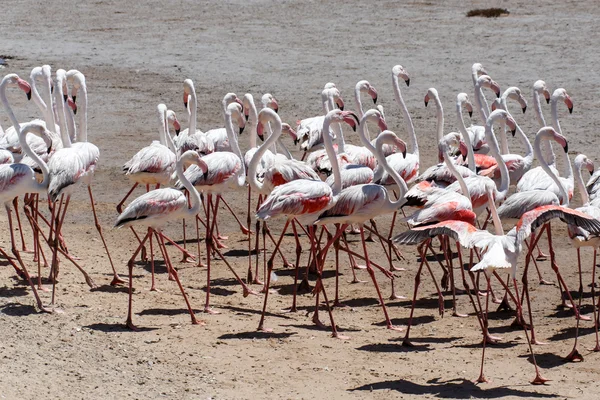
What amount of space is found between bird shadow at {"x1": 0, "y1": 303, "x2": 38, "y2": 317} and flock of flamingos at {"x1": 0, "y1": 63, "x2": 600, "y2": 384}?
0.32 feet

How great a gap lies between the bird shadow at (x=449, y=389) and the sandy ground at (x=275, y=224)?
21 millimetres

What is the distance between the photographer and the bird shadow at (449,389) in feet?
24.3

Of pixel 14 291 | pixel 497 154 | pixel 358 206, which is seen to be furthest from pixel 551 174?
pixel 14 291

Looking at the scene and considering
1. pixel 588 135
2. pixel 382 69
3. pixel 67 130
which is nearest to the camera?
pixel 67 130

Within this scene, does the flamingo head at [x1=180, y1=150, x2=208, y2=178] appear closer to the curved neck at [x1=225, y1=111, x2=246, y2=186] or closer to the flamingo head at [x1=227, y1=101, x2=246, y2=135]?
the curved neck at [x1=225, y1=111, x2=246, y2=186]

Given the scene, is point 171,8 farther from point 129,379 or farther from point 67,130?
point 129,379

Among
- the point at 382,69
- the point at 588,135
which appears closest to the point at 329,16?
the point at 382,69

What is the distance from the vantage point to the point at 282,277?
1091 centimetres

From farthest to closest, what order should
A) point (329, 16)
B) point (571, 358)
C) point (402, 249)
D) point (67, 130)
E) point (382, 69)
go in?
point (329, 16)
point (382, 69)
point (402, 249)
point (67, 130)
point (571, 358)

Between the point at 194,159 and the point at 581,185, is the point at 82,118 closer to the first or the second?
the point at 194,159

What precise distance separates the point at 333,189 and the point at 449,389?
2.50 m

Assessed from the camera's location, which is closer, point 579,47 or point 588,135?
point 588,135

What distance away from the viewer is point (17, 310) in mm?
8977

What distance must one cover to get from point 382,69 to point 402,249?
8.25 m
